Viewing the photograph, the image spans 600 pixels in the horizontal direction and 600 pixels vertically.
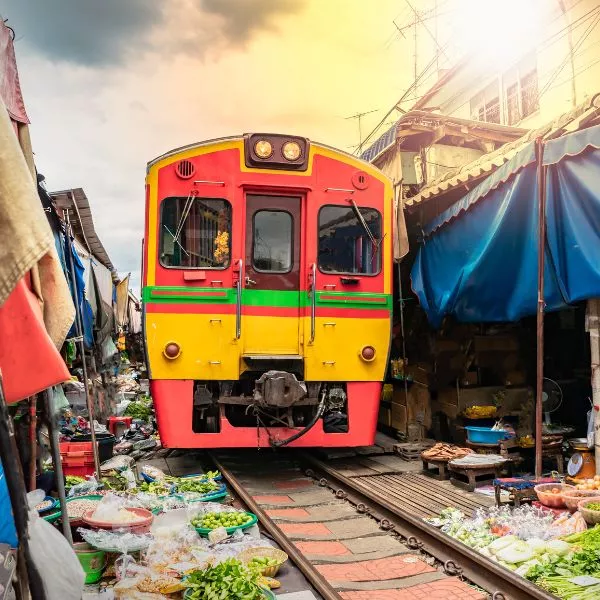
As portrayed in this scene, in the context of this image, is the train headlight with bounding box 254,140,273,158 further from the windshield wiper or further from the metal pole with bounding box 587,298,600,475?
the metal pole with bounding box 587,298,600,475

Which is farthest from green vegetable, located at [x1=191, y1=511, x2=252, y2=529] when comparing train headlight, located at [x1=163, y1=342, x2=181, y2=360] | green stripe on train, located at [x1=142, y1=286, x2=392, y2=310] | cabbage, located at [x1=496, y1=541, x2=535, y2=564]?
green stripe on train, located at [x1=142, y1=286, x2=392, y2=310]

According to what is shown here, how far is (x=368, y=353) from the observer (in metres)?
6.87

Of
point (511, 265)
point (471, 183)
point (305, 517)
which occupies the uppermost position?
point (471, 183)

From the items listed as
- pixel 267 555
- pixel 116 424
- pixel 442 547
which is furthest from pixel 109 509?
pixel 116 424

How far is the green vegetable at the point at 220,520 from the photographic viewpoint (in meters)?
4.62

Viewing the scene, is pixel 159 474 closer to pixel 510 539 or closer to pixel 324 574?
pixel 324 574

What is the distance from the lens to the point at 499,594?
357cm

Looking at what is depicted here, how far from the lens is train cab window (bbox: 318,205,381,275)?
6.98 meters

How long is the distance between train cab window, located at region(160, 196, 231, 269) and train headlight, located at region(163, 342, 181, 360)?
870 millimetres

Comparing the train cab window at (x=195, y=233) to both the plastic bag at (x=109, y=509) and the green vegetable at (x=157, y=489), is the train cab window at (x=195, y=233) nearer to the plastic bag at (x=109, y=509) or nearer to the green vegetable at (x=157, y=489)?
the green vegetable at (x=157, y=489)

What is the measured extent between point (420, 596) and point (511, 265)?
3.75m

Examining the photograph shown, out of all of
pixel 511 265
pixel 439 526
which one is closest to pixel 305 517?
pixel 439 526

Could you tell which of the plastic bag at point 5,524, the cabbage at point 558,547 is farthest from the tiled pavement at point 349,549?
the plastic bag at point 5,524

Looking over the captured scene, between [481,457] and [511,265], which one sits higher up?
[511,265]
